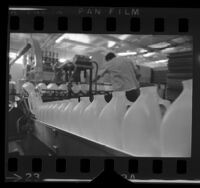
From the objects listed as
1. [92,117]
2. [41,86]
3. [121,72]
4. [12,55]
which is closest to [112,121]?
[92,117]

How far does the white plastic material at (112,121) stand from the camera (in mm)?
938

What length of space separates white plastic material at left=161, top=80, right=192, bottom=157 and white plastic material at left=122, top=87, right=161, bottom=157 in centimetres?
3

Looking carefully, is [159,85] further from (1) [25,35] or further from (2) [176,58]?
(1) [25,35]

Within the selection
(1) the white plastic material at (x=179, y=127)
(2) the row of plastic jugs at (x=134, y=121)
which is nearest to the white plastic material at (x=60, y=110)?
(2) the row of plastic jugs at (x=134, y=121)

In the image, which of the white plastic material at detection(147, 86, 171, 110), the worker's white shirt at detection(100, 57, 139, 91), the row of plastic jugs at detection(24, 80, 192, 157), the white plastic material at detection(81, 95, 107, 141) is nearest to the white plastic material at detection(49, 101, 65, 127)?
the row of plastic jugs at detection(24, 80, 192, 157)

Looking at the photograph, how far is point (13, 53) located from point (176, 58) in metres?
0.58

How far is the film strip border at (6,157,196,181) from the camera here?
0.95 m

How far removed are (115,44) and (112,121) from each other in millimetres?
276

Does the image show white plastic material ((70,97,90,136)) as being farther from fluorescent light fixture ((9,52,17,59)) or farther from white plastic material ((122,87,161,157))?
fluorescent light fixture ((9,52,17,59))

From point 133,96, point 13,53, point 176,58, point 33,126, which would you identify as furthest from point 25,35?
point 176,58

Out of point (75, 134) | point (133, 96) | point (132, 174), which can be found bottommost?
point (132, 174)

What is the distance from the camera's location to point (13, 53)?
3.05 ft

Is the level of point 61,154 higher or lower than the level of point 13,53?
lower

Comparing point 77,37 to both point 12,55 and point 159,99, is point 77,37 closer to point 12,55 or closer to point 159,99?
point 12,55
